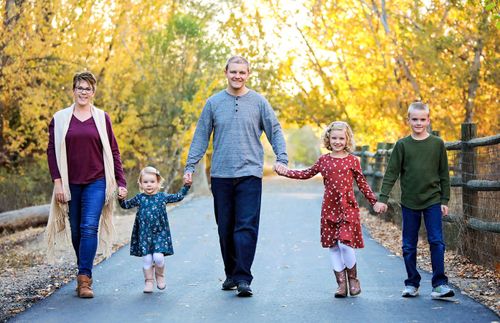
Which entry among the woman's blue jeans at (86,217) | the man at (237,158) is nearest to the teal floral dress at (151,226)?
the woman's blue jeans at (86,217)

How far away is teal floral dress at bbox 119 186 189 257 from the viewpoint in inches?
300

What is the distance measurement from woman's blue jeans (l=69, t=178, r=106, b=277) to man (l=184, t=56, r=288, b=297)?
0.77 meters

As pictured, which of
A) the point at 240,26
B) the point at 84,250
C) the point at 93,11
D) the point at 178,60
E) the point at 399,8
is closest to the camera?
the point at 84,250

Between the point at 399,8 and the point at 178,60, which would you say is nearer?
the point at 399,8

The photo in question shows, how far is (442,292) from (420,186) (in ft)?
2.93

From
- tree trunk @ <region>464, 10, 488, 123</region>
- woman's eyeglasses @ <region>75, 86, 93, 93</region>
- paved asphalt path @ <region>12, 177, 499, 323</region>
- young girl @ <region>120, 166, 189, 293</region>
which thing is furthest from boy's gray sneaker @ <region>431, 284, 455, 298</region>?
tree trunk @ <region>464, 10, 488, 123</region>

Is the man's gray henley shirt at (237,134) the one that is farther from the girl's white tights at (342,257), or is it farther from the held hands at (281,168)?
the girl's white tights at (342,257)

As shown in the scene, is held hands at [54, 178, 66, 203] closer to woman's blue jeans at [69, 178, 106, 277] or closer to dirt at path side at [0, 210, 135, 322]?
woman's blue jeans at [69, 178, 106, 277]

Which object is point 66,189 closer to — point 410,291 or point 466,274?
point 410,291

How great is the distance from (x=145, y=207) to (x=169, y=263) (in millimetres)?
2252

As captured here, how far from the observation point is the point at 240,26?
2819 centimetres

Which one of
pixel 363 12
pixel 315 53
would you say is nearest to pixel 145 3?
pixel 363 12

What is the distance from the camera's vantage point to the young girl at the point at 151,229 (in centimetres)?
761

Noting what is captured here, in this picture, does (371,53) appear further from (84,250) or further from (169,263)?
(84,250)
